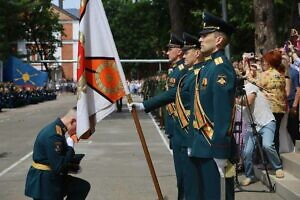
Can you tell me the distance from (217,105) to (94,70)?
165 centimetres

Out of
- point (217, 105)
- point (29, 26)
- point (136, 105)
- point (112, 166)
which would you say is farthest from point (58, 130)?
point (29, 26)

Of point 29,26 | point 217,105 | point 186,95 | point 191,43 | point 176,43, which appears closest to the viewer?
point 217,105

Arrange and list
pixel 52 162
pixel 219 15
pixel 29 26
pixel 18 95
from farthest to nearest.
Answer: pixel 29 26 < pixel 18 95 < pixel 219 15 < pixel 52 162

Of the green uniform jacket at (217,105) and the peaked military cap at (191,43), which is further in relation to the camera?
the peaked military cap at (191,43)

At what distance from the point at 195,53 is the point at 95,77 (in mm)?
1255

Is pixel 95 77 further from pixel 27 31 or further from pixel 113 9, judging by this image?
pixel 113 9

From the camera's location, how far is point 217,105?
215 inches

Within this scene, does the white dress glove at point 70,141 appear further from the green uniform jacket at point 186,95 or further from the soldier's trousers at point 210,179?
the soldier's trousers at point 210,179

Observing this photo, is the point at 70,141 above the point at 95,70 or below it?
below

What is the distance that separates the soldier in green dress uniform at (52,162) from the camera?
21.0 ft

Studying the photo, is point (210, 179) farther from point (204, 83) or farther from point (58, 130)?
point (58, 130)

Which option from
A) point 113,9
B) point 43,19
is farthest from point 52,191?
point 113,9

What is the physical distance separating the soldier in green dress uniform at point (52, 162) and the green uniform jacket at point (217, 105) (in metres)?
1.39

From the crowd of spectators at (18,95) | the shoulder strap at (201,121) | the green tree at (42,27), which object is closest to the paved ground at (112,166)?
the shoulder strap at (201,121)
